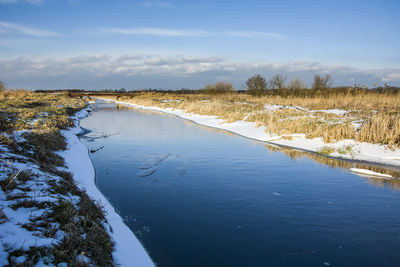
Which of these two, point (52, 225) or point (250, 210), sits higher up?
point (52, 225)

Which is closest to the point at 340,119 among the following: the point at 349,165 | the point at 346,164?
the point at 346,164

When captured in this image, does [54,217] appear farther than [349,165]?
No

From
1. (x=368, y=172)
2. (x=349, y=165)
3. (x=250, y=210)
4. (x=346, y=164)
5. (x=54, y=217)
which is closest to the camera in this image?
(x=54, y=217)

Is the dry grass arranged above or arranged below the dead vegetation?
above

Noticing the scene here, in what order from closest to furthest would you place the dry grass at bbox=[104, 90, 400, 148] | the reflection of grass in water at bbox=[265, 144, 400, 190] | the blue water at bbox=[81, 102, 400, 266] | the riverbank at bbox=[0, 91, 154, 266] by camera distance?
the riverbank at bbox=[0, 91, 154, 266] → the blue water at bbox=[81, 102, 400, 266] → the reflection of grass in water at bbox=[265, 144, 400, 190] → the dry grass at bbox=[104, 90, 400, 148]

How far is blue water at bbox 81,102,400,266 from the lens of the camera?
4.34m

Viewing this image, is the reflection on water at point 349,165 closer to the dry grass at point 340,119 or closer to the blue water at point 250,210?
the blue water at point 250,210

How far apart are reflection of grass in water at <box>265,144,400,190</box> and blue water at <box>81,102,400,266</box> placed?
1.27 feet

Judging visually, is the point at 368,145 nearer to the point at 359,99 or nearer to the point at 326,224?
the point at 326,224

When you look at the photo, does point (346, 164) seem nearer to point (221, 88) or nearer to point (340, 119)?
point (340, 119)

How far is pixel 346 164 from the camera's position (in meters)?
10.1

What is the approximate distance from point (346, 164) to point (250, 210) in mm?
5948

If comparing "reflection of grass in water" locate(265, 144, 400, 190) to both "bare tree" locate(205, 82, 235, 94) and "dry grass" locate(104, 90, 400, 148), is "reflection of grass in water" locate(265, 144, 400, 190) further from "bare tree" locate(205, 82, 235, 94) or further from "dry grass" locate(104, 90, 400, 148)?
"bare tree" locate(205, 82, 235, 94)

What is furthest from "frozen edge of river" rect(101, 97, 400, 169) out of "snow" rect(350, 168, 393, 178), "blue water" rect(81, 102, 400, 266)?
"blue water" rect(81, 102, 400, 266)
